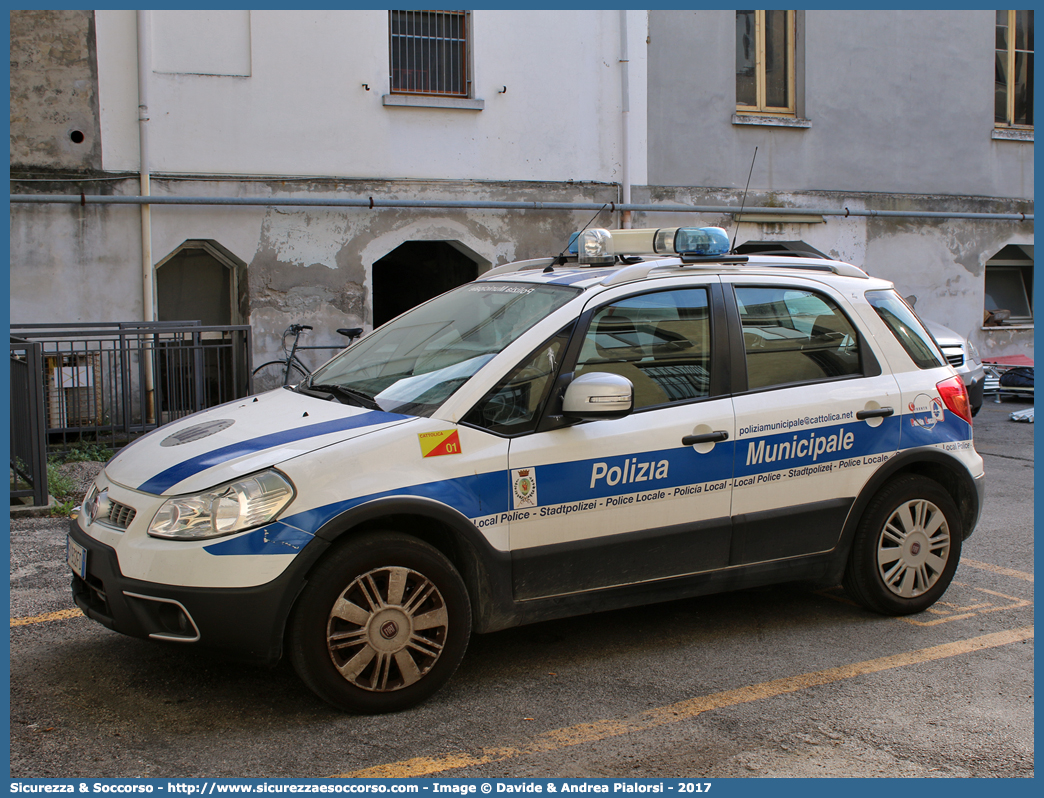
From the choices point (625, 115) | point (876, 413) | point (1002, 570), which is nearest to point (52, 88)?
point (625, 115)

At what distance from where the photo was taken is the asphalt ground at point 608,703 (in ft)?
10.7

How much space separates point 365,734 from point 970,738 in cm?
217

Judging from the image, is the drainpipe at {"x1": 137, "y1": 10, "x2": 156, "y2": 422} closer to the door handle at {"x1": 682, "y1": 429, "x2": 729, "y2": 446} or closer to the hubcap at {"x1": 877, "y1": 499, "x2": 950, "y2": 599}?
the door handle at {"x1": 682, "y1": 429, "x2": 729, "y2": 446}

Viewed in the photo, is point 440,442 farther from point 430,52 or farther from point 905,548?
point 430,52

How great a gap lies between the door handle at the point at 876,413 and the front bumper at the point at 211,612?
2.56 meters

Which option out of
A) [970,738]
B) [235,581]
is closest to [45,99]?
[235,581]

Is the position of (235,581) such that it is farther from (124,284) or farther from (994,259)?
(994,259)

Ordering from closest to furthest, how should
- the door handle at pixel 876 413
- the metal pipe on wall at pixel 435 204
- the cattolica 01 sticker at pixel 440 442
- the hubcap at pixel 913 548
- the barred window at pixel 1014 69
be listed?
the cattolica 01 sticker at pixel 440 442 → the door handle at pixel 876 413 → the hubcap at pixel 913 548 → the metal pipe on wall at pixel 435 204 → the barred window at pixel 1014 69

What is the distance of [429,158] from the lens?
12.2m

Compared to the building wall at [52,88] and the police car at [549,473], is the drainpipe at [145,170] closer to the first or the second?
the building wall at [52,88]

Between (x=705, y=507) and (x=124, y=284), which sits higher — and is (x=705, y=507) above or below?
below

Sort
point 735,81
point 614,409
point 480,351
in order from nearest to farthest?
point 614,409, point 480,351, point 735,81

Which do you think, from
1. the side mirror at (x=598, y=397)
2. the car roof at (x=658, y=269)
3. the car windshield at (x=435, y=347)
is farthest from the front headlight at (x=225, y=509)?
the car roof at (x=658, y=269)

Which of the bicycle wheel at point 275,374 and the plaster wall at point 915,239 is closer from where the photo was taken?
the bicycle wheel at point 275,374
